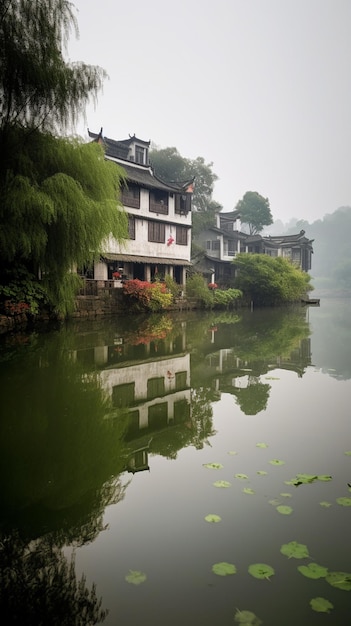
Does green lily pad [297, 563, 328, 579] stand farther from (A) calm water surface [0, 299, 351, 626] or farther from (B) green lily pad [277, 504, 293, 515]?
(B) green lily pad [277, 504, 293, 515]

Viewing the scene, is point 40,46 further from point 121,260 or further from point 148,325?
point 121,260

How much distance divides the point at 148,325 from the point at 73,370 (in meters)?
7.87

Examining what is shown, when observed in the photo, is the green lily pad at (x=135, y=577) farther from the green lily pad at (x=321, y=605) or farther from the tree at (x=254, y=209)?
the tree at (x=254, y=209)

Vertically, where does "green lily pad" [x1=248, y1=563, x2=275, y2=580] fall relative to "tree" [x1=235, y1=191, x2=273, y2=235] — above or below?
below

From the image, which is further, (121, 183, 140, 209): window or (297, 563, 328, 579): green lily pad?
(121, 183, 140, 209): window

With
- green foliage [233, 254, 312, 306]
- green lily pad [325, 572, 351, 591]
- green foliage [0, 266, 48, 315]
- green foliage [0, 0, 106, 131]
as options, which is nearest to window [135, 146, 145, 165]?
green foliage [233, 254, 312, 306]

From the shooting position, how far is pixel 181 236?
2605 centimetres

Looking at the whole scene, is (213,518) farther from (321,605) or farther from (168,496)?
(321,605)

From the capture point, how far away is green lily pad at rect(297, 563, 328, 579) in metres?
2.18

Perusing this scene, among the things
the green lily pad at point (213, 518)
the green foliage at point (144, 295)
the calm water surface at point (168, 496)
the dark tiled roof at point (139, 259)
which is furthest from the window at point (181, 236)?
the green lily pad at point (213, 518)

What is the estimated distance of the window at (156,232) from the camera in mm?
23781

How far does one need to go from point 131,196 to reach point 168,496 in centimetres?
2108

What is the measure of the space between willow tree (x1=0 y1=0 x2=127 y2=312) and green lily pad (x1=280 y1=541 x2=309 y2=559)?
1003 centimetres

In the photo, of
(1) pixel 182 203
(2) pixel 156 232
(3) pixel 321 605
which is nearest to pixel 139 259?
(2) pixel 156 232
